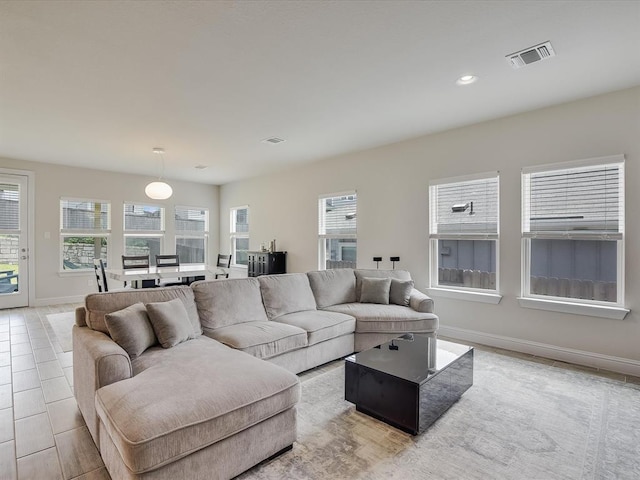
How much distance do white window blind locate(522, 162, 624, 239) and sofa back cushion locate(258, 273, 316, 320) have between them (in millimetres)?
2581

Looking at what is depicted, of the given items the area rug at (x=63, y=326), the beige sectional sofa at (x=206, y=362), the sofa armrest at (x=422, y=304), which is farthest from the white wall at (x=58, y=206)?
the sofa armrest at (x=422, y=304)

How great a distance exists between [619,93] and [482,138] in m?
1.28

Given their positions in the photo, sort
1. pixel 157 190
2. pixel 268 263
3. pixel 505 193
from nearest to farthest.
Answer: pixel 505 193
pixel 157 190
pixel 268 263

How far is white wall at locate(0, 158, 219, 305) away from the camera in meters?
6.27

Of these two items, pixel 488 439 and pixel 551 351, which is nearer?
pixel 488 439

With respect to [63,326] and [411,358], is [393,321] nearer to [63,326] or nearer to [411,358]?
[411,358]

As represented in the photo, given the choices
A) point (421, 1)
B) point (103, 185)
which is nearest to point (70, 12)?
point (421, 1)

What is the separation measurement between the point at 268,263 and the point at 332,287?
278 centimetres

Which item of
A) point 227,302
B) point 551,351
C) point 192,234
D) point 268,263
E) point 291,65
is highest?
point 291,65

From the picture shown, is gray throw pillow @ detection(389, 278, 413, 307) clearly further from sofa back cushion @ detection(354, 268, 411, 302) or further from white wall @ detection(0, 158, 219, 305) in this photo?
white wall @ detection(0, 158, 219, 305)

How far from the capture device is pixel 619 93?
3279mm

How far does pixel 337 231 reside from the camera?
5941 millimetres

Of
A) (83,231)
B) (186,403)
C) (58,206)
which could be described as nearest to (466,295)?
(186,403)

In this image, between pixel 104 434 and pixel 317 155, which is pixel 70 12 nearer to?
pixel 104 434
